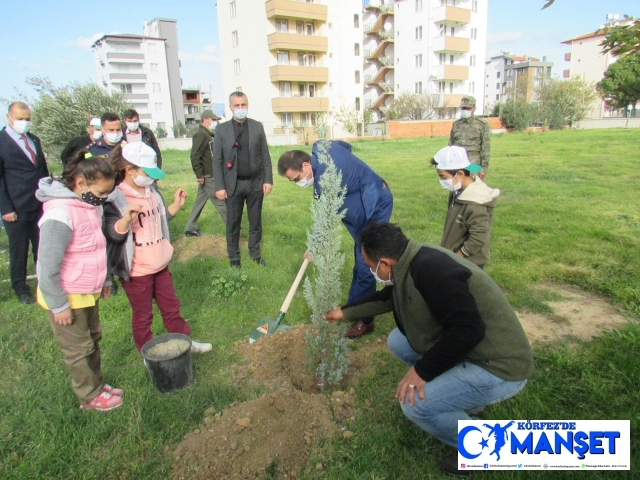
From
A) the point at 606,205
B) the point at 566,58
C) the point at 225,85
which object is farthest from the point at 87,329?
the point at 566,58

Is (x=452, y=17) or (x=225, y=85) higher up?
(x=452, y=17)

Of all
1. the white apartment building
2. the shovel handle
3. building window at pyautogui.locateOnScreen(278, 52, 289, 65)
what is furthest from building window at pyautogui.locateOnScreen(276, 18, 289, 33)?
the shovel handle

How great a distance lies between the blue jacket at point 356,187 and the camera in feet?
12.5

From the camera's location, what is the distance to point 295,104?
4134 cm

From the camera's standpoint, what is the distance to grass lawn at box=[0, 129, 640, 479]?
8.58ft

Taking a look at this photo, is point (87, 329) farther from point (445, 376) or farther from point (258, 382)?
point (445, 376)

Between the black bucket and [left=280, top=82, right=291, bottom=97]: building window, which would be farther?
[left=280, top=82, right=291, bottom=97]: building window

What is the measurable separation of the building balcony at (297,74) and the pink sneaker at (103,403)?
4029 centimetres

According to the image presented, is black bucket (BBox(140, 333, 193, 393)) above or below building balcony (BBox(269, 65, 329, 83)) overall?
below

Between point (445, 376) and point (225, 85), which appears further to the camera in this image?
point (225, 85)

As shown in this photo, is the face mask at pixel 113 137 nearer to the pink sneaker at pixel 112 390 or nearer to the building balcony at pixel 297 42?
the pink sneaker at pixel 112 390

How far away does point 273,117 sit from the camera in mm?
41719

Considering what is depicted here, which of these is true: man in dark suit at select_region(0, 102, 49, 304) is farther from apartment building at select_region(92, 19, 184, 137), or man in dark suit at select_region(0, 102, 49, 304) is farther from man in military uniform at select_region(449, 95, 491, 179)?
apartment building at select_region(92, 19, 184, 137)

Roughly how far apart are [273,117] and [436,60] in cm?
1952
